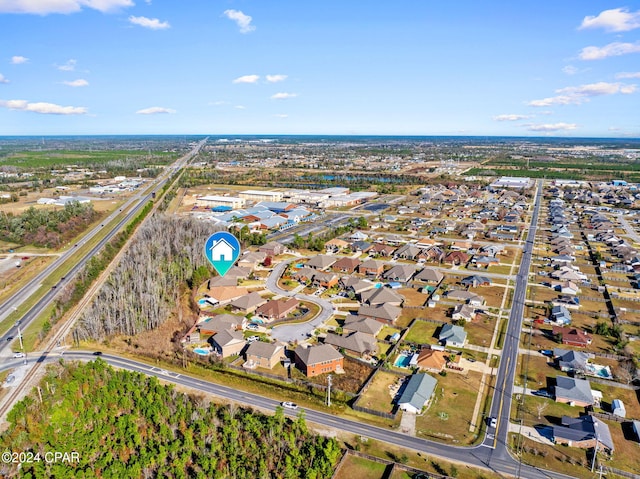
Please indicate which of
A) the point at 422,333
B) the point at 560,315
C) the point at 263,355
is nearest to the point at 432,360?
the point at 422,333

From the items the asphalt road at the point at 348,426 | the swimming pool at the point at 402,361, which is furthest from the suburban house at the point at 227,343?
Result: the swimming pool at the point at 402,361

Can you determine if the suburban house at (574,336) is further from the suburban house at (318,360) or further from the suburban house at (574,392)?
the suburban house at (318,360)

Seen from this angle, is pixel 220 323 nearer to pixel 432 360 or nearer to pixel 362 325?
pixel 362 325

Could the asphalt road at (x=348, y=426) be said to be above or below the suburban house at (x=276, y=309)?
below

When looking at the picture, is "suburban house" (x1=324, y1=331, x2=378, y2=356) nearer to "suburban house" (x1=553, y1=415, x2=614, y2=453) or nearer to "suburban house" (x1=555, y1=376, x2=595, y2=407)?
"suburban house" (x1=555, y1=376, x2=595, y2=407)

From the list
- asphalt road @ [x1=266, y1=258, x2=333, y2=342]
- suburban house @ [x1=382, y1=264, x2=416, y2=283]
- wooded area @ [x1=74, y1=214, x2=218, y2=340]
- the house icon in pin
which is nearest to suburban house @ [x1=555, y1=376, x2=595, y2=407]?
asphalt road @ [x1=266, y1=258, x2=333, y2=342]
